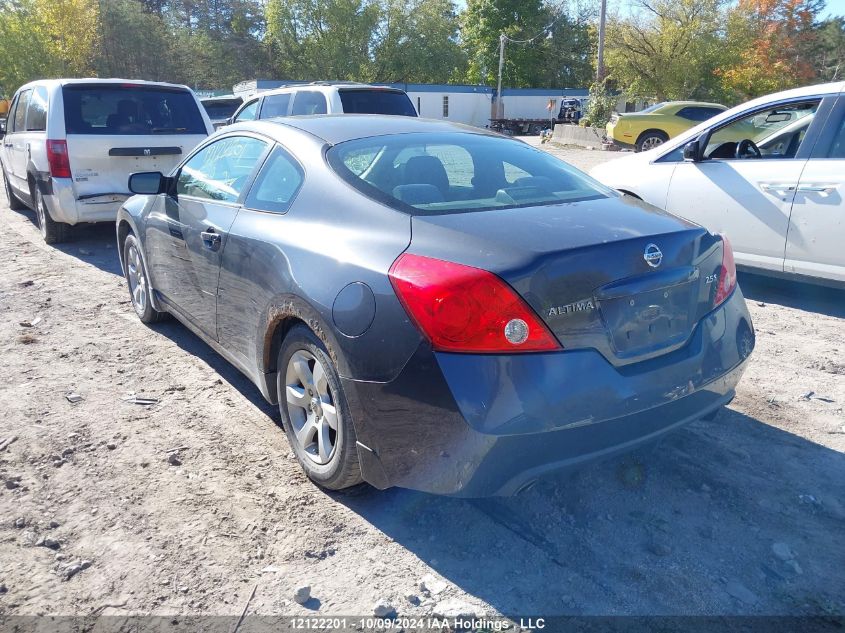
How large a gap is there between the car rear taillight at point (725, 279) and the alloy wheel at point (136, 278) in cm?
388

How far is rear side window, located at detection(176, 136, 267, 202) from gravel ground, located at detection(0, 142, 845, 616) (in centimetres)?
120

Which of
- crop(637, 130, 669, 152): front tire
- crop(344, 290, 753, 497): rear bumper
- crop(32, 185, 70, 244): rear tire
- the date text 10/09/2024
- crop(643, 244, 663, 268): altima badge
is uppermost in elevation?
crop(643, 244, 663, 268): altima badge

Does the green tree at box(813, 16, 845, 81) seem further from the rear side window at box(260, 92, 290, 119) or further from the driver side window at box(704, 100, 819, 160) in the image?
the driver side window at box(704, 100, 819, 160)

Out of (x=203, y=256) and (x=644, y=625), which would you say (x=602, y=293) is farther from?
(x=203, y=256)

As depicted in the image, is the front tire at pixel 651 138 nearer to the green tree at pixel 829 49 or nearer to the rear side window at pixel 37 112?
the rear side window at pixel 37 112

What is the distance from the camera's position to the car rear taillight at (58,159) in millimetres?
7258

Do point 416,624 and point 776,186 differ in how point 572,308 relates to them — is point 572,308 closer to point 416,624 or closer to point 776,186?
point 416,624

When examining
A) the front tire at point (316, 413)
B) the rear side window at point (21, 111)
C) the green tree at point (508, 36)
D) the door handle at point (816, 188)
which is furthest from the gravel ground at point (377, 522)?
the green tree at point (508, 36)

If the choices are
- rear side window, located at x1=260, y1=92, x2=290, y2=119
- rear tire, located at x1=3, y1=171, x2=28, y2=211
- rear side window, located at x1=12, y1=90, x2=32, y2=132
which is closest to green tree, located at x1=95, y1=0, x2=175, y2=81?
rear tire, located at x1=3, y1=171, x2=28, y2=211

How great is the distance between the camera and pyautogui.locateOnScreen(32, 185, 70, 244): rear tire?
8.12m

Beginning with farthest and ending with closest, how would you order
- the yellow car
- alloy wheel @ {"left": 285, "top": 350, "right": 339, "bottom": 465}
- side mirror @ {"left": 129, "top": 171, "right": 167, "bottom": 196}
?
1. the yellow car
2. side mirror @ {"left": 129, "top": 171, "right": 167, "bottom": 196}
3. alloy wheel @ {"left": 285, "top": 350, "right": 339, "bottom": 465}

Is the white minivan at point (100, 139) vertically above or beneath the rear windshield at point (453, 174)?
beneath

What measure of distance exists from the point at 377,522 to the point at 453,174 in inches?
66.3

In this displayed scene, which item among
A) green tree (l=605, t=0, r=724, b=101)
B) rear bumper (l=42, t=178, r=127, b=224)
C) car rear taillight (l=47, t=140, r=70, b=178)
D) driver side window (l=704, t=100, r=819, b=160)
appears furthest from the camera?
green tree (l=605, t=0, r=724, b=101)
